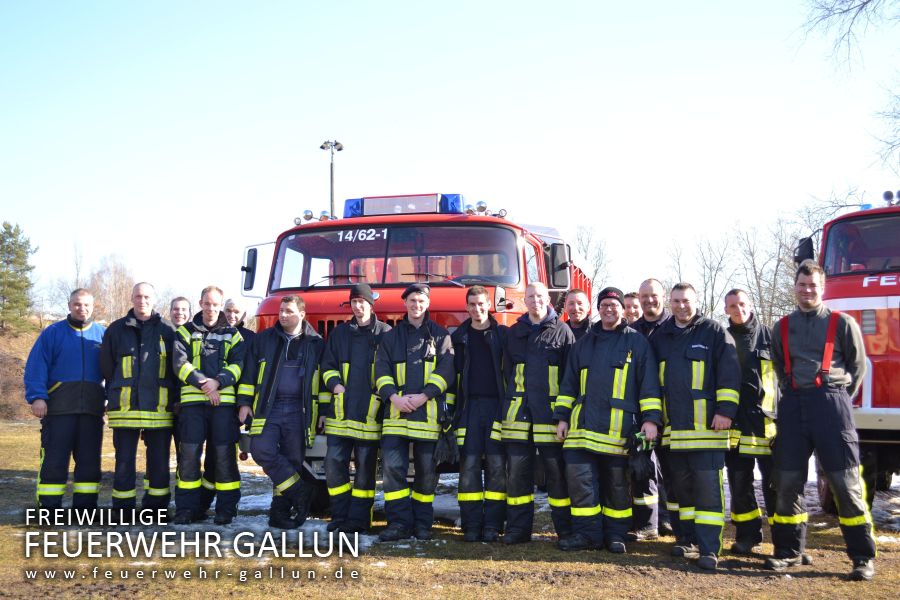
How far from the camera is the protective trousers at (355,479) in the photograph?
6.07 metres

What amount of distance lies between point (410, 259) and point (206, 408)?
90.3 inches

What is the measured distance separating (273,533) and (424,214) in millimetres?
3369

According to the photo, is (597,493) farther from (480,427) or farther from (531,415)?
(480,427)

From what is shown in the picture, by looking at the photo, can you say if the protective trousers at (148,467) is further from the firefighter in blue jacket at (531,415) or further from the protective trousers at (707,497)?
the protective trousers at (707,497)

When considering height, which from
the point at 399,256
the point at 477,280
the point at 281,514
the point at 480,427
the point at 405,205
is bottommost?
the point at 281,514

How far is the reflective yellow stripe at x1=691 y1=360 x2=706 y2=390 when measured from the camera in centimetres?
526

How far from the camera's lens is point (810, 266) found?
17.0 ft

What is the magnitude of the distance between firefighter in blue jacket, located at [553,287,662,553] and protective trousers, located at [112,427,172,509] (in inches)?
136

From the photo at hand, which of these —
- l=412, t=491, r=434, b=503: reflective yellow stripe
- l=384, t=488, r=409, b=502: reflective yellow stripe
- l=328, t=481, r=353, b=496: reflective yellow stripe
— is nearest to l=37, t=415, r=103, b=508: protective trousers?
l=328, t=481, r=353, b=496: reflective yellow stripe

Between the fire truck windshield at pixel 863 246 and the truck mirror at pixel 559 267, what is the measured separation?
2.54m

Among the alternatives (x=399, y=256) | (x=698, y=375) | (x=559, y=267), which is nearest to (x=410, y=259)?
(x=399, y=256)

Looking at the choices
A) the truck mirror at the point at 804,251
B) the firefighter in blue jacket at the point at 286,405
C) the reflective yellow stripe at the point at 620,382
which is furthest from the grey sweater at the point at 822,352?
the firefighter in blue jacket at the point at 286,405

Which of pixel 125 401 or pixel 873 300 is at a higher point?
pixel 873 300

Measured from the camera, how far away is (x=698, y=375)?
5266mm
